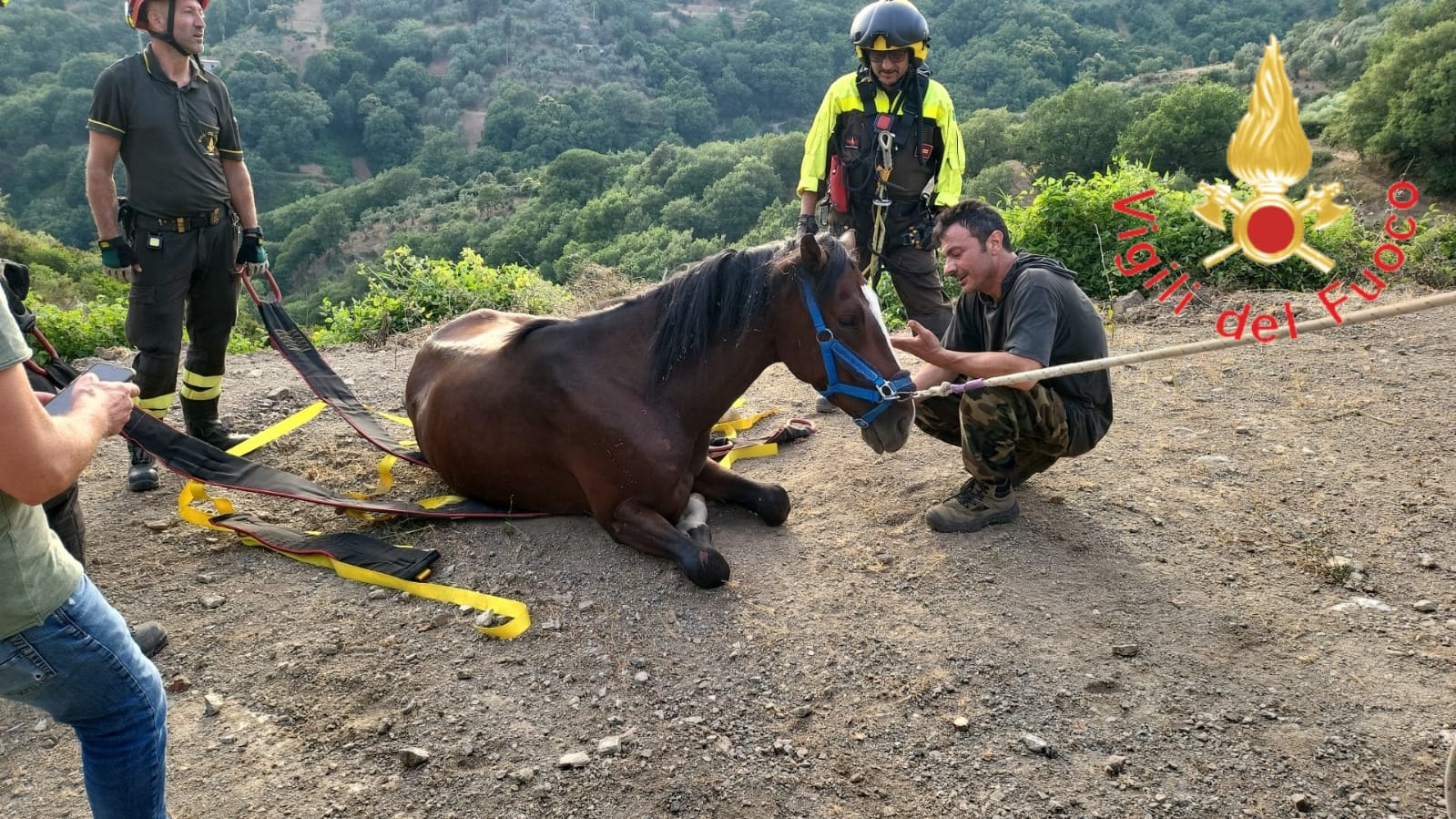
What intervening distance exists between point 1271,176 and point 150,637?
397cm

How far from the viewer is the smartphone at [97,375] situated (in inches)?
70.1

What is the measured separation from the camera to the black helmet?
16.5ft

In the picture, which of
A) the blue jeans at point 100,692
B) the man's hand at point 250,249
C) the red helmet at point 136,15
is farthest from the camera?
the man's hand at point 250,249

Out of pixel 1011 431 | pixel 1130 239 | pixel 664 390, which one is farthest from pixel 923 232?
pixel 1130 239

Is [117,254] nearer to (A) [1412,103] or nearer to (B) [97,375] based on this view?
(B) [97,375]

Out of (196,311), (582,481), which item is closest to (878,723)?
(582,481)

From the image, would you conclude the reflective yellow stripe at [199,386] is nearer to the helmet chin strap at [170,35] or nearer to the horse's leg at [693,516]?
the helmet chin strap at [170,35]

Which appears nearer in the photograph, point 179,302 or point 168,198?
point 168,198

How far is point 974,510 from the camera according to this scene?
400cm

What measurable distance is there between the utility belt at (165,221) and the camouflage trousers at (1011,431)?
13.4 ft

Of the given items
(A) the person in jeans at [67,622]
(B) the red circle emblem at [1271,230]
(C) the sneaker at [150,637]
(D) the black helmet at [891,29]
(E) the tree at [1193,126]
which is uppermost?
(E) the tree at [1193,126]

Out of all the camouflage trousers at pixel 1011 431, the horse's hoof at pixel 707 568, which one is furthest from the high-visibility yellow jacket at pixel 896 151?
the horse's hoof at pixel 707 568

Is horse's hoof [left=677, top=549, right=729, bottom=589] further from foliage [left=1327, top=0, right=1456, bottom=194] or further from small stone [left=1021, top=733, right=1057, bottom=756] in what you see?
foliage [left=1327, top=0, right=1456, bottom=194]

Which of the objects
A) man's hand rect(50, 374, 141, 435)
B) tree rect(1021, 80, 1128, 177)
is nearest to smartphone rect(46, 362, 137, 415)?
man's hand rect(50, 374, 141, 435)
